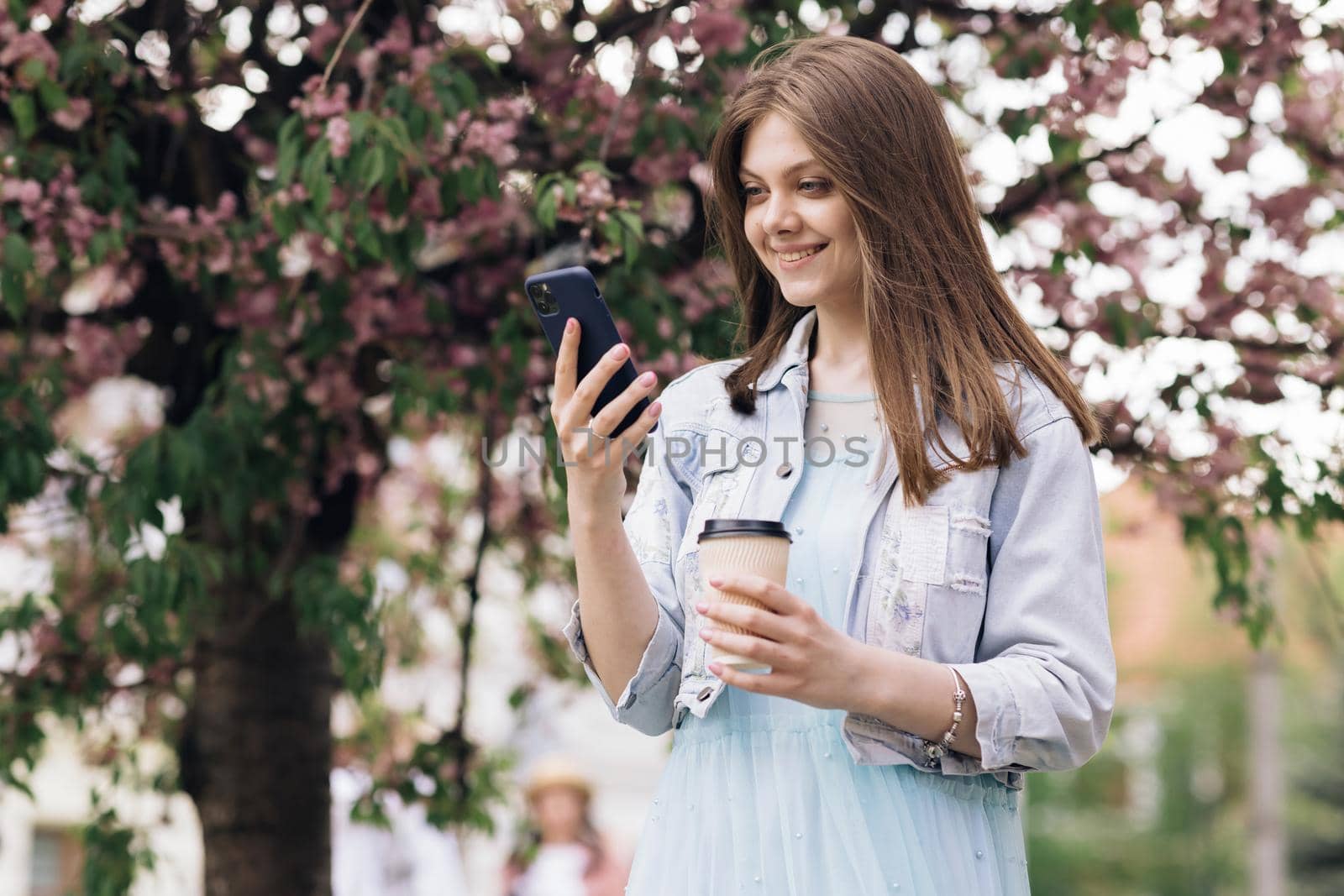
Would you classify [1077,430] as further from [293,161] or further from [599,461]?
[293,161]

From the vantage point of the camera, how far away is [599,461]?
6.22 feet

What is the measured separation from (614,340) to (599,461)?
0.16 m

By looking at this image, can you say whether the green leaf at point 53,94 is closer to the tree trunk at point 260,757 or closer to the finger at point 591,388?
the tree trunk at point 260,757

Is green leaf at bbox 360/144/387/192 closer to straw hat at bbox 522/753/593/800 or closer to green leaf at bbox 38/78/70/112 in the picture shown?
green leaf at bbox 38/78/70/112

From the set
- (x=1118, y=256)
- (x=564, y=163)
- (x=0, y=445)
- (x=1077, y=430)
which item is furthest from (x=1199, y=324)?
(x=0, y=445)

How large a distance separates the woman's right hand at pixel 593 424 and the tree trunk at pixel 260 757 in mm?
2381

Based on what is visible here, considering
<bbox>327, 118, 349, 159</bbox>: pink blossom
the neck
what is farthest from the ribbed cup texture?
<bbox>327, 118, 349, 159</bbox>: pink blossom

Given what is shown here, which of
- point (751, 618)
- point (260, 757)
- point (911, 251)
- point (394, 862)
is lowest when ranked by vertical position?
point (394, 862)

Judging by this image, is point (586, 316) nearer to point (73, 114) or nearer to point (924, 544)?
point (924, 544)

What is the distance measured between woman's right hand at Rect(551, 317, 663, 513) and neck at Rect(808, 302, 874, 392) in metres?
0.39

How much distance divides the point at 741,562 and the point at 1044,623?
0.44m

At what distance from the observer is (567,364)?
190 cm

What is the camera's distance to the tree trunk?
4.11m

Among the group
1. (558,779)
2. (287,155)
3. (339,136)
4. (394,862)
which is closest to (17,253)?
(287,155)
